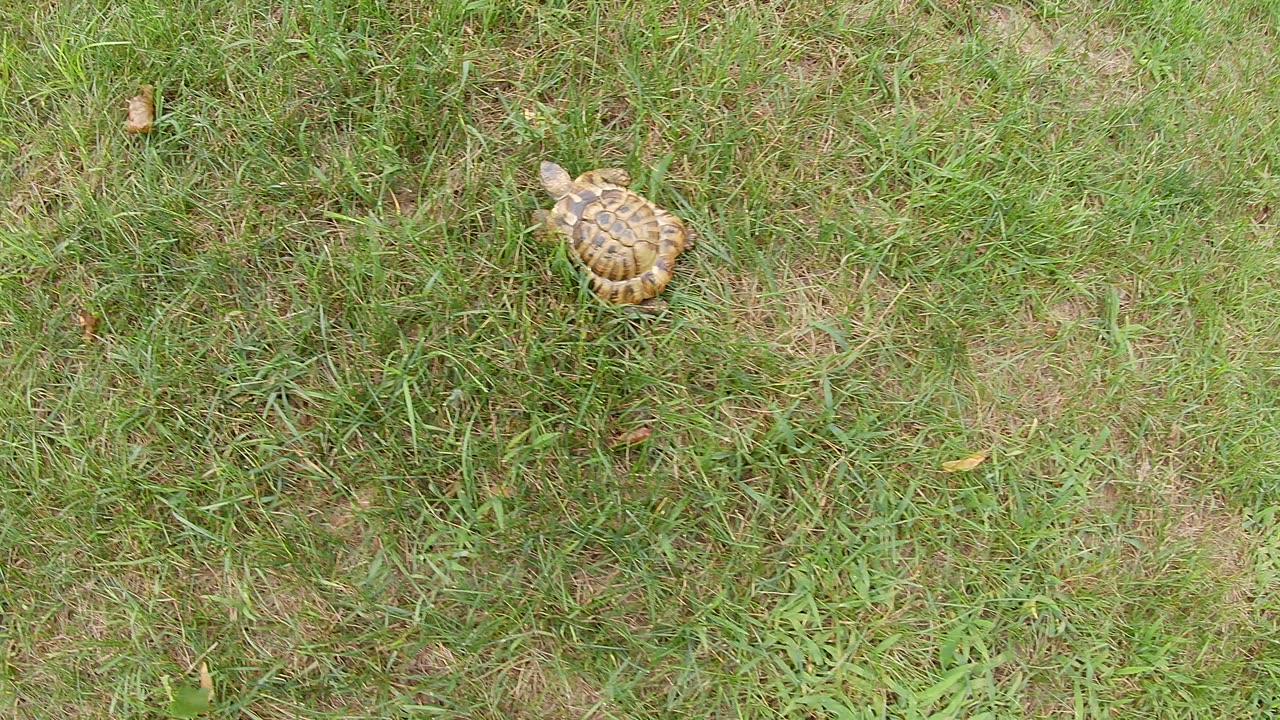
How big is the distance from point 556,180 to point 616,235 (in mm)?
290

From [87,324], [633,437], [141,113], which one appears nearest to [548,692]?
[633,437]

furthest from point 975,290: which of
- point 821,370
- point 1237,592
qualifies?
point 1237,592

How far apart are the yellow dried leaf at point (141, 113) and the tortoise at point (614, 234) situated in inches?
52.0

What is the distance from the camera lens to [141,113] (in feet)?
8.04

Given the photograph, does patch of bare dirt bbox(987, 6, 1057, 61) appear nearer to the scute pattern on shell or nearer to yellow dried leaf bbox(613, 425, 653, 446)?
the scute pattern on shell

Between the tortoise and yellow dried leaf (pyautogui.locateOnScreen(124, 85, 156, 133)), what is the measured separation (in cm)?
132

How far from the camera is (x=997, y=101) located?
2.65 metres

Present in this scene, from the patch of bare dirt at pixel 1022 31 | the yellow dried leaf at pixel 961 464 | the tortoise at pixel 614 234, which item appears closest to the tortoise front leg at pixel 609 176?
the tortoise at pixel 614 234

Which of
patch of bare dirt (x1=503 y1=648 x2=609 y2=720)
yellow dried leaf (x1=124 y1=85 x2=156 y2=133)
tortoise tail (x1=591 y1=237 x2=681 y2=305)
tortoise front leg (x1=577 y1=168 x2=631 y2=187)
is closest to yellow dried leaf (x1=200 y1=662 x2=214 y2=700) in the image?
patch of bare dirt (x1=503 y1=648 x2=609 y2=720)

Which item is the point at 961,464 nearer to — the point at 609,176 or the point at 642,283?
the point at 642,283

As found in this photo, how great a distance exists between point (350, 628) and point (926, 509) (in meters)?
1.75

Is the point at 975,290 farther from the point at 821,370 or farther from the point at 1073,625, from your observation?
the point at 1073,625

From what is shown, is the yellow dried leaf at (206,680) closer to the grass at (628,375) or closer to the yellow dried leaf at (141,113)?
the grass at (628,375)

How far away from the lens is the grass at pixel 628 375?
2.17 meters
